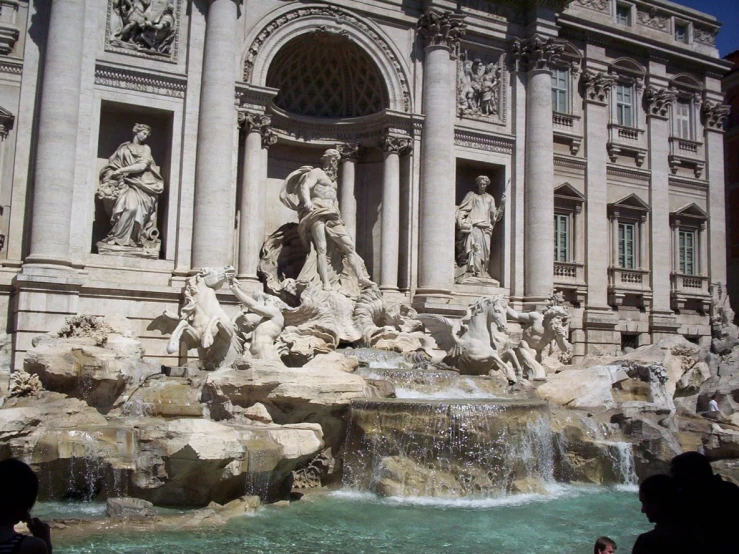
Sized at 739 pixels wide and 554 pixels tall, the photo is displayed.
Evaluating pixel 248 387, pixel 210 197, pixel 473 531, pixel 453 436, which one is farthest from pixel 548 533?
pixel 210 197

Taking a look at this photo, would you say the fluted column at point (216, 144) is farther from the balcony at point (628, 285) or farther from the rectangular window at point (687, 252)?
the rectangular window at point (687, 252)

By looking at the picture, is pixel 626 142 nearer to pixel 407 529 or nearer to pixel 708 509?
pixel 407 529

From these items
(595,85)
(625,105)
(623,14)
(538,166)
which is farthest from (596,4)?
(538,166)

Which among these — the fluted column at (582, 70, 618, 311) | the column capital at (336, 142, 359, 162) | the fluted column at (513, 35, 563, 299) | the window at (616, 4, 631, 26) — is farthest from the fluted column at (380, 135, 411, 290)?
the window at (616, 4, 631, 26)

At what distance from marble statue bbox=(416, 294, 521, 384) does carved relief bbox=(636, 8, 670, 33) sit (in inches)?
553

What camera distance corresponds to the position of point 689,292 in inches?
1016

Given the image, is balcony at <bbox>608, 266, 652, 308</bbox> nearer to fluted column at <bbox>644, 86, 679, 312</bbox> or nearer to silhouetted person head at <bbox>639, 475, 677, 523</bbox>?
fluted column at <bbox>644, 86, 679, 312</bbox>

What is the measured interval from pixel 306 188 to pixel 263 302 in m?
4.63

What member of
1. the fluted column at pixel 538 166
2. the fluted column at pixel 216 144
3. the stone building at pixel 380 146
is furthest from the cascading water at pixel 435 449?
the fluted column at pixel 538 166

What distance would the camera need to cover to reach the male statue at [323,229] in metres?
19.0

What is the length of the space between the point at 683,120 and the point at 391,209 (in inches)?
482

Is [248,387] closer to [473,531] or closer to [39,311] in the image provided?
[473,531]

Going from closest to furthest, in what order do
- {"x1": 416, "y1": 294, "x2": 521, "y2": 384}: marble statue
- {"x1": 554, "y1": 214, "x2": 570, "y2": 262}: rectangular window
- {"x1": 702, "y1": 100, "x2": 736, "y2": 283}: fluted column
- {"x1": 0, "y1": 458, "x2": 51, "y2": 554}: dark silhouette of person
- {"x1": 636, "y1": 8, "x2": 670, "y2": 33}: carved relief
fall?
1. {"x1": 0, "y1": 458, "x2": 51, "y2": 554}: dark silhouette of person
2. {"x1": 416, "y1": 294, "x2": 521, "y2": 384}: marble statue
3. {"x1": 554, "y1": 214, "x2": 570, "y2": 262}: rectangular window
4. {"x1": 636, "y1": 8, "x2": 670, "y2": 33}: carved relief
5. {"x1": 702, "y1": 100, "x2": 736, "y2": 283}: fluted column

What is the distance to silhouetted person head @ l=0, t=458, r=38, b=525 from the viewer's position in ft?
10.8
